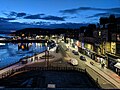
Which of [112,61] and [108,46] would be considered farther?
[108,46]

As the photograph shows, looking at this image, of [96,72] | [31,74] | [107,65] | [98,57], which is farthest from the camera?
[98,57]

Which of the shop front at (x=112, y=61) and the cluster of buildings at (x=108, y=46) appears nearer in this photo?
the cluster of buildings at (x=108, y=46)

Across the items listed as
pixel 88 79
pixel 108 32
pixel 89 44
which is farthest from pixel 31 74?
pixel 89 44

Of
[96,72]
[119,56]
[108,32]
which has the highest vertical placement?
[108,32]

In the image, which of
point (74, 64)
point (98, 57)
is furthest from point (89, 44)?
point (74, 64)

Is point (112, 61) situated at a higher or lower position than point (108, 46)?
lower

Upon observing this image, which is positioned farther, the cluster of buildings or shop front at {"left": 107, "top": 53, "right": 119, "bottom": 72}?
shop front at {"left": 107, "top": 53, "right": 119, "bottom": 72}

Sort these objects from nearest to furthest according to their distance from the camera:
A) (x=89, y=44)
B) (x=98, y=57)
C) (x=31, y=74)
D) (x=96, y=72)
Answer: (x=31, y=74), (x=96, y=72), (x=98, y=57), (x=89, y=44)

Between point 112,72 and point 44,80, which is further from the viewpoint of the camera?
point 112,72

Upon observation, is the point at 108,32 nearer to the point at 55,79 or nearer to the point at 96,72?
the point at 96,72

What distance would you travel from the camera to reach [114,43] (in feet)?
227

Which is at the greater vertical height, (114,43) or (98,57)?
(114,43)

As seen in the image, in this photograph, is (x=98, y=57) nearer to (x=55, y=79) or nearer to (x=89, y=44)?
(x=89, y=44)

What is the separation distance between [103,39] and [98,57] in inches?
357
